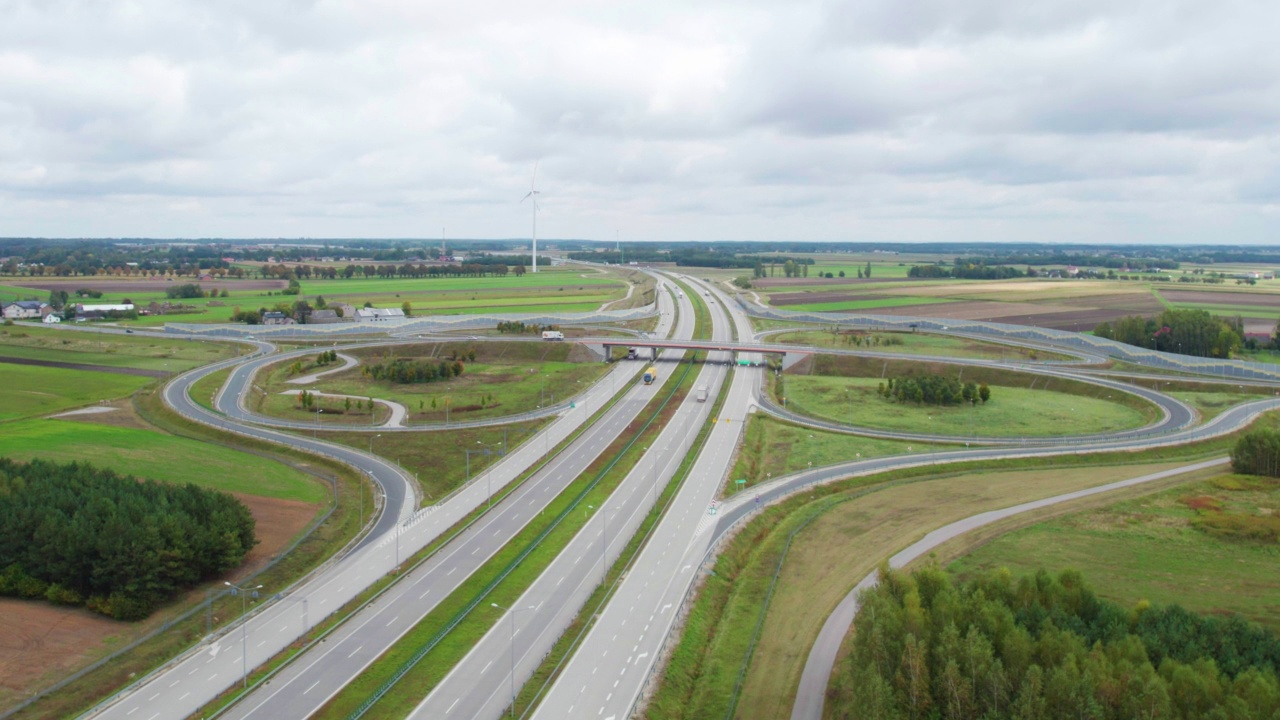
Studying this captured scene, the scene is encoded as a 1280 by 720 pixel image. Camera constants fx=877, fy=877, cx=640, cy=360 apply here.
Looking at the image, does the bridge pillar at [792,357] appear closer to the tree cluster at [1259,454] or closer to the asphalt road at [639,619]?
the asphalt road at [639,619]

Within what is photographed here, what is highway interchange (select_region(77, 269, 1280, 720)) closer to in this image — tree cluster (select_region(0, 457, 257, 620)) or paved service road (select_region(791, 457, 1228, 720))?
tree cluster (select_region(0, 457, 257, 620))

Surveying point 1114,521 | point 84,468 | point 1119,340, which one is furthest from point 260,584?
point 1119,340

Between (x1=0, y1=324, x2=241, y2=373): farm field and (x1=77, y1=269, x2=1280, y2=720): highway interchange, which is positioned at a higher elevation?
(x1=0, y1=324, x2=241, y2=373): farm field

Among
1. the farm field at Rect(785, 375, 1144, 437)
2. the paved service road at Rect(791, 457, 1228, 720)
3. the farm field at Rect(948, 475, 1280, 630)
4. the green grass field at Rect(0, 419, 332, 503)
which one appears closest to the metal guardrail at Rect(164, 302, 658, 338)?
the green grass field at Rect(0, 419, 332, 503)

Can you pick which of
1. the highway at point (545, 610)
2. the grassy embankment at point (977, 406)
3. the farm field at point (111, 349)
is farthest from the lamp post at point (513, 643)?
the farm field at point (111, 349)

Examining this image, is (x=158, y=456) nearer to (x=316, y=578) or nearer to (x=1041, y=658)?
(x=316, y=578)

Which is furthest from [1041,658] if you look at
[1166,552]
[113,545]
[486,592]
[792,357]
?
[792,357]
